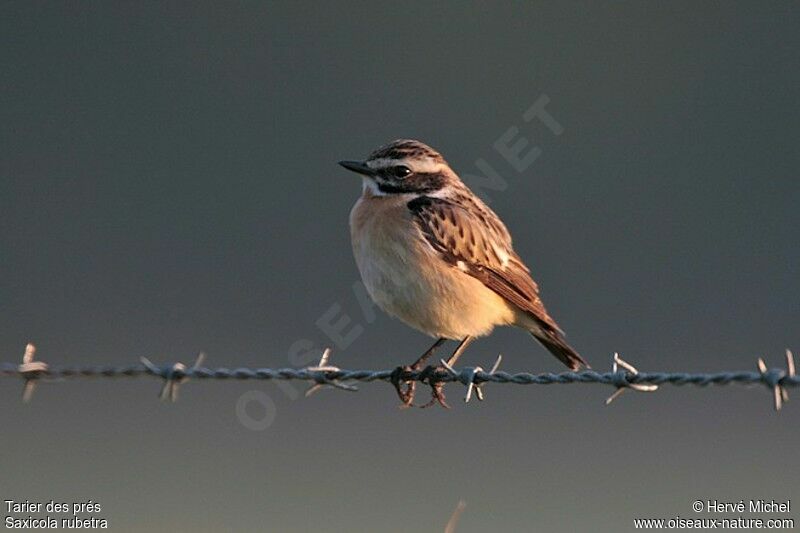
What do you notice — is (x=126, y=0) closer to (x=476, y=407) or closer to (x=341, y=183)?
(x=341, y=183)

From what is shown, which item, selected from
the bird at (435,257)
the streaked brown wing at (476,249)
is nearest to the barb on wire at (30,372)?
the bird at (435,257)

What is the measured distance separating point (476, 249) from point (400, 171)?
0.76 metres

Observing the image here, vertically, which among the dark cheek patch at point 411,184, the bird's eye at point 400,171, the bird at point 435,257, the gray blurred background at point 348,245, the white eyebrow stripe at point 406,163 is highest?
the gray blurred background at point 348,245

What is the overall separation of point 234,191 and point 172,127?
188 inches

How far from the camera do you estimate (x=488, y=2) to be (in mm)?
40906

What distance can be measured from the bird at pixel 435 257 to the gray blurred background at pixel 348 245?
2.21 meters

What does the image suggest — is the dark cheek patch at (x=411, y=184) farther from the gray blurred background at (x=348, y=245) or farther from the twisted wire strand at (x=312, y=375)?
the gray blurred background at (x=348, y=245)

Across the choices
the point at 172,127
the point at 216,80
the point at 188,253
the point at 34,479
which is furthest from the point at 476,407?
the point at 216,80

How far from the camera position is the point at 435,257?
31.3 feet

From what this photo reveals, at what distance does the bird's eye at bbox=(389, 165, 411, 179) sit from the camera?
1002 cm

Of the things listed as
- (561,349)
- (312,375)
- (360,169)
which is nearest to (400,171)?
(360,169)

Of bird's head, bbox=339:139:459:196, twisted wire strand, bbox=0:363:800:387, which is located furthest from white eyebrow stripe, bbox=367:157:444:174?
twisted wire strand, bbox=0:363:800:387

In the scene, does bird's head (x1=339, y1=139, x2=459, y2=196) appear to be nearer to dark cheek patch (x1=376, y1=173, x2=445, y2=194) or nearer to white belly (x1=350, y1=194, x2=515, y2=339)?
dark cheek patch (x1=376, y1=173, x2=445, y2=194)

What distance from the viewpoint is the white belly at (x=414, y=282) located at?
9406mm
